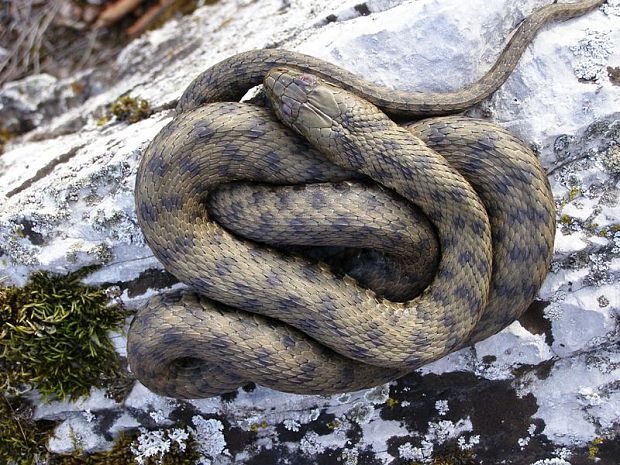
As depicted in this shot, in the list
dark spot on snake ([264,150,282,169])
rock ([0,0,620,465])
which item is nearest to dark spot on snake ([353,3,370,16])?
rock ([0,0,620,465])

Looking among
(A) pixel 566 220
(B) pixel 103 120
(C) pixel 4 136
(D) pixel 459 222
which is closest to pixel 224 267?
(D) pixel 459 222

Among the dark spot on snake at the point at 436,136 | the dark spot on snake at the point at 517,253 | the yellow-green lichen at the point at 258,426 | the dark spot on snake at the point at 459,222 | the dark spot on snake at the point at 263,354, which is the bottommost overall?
the yellow-green lichen at the point at 258,426

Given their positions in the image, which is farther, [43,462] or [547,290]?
Answer: [43,462]

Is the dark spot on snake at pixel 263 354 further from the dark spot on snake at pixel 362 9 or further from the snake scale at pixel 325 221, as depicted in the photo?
the dark spot on snake at pixel 362 9

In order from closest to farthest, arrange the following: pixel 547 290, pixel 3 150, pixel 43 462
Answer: pixel 547 290 < pixel 43 462 < pixel 3 150

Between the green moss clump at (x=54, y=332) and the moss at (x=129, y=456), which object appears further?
the moss at (x=129, y=456)

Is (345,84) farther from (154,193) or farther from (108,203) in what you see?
(108,203)

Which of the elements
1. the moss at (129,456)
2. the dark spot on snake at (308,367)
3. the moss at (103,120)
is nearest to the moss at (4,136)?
the moss at (103,120)

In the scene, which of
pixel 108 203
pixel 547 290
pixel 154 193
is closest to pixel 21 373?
pixel 108 203
